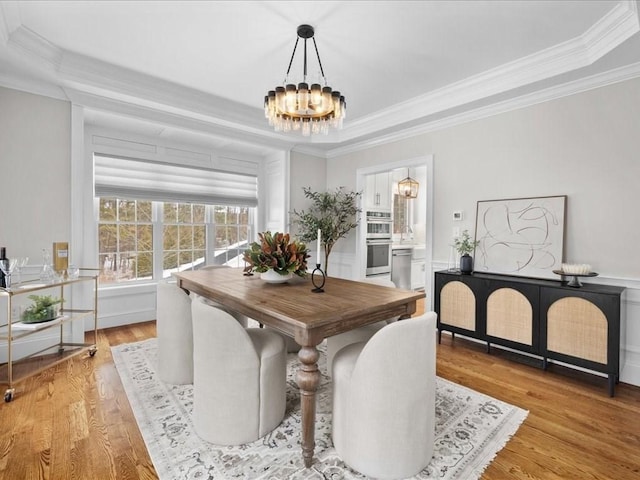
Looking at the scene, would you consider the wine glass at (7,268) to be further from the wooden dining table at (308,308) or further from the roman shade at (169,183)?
the roman shade at (169,183)

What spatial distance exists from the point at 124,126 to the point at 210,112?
1.04 m

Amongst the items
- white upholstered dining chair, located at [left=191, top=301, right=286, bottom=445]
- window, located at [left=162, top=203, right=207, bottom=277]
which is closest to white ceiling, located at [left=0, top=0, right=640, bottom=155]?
window, located at [left=162, top=203, right=207, bottom=277]

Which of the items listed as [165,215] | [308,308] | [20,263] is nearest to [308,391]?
[308,308]

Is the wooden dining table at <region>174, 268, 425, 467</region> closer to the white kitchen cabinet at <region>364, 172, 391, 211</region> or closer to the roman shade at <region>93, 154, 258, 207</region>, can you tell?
the roman shade at <region>93, 154, 258, 207</region>

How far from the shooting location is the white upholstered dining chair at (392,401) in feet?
4.84

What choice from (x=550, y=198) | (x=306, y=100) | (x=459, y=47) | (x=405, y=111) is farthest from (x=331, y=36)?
(x=550, y=198)

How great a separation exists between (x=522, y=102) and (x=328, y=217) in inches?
110

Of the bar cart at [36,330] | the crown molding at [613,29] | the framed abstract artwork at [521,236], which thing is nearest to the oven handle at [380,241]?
the framed abstract artwork at [521,236]

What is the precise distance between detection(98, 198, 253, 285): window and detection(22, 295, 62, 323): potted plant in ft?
4.39

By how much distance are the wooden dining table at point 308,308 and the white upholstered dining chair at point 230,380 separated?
18 cm

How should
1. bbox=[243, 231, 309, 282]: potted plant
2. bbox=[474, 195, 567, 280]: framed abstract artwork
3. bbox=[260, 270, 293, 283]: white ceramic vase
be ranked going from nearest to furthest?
bbox=[243, 231, 309, 282]: potted plant → bbox=[260, 270, 293, 283]: white ceramic vase → bbox=[474, 195, 567, 280]: framed abstract artwork

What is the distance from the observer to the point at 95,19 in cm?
235

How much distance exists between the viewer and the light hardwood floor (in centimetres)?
165

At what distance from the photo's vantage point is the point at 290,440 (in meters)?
1.84
